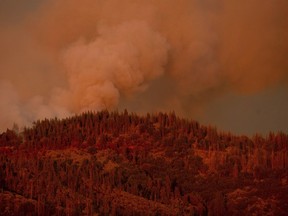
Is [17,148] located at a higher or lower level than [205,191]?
higher

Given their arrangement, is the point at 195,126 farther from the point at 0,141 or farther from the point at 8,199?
the point at 8,199

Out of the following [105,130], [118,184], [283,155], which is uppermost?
[105,130]

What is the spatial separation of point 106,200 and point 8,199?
13420 mm

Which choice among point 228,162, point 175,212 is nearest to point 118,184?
point 175,212

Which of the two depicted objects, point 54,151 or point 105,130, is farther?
point 105,130

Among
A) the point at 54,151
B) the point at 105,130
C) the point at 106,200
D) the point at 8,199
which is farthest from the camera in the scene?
the point at 105,130

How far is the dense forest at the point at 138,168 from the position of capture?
8712 cm

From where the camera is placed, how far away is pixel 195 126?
391 ft

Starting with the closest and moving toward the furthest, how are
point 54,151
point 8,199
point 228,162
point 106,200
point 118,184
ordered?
point 8,199
point 106,200
point 118,184
point 228,162
point 54,151

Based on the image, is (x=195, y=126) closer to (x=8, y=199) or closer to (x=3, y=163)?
(x=3, y=163)

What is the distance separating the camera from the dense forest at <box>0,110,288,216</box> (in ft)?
286

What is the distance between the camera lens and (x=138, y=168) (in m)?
105

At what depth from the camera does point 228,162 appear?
337 ft

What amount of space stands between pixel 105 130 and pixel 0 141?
1928 cm
